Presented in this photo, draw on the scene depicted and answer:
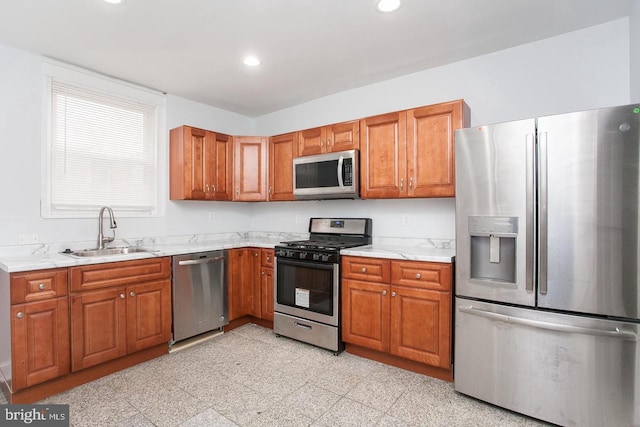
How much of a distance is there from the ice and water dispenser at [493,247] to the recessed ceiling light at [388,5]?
1452mm

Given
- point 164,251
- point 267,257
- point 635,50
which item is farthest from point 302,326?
point 635,50

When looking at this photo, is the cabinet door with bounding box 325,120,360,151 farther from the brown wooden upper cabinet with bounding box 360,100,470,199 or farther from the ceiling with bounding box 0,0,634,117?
the ceiling with bounding box 0,0,634,117

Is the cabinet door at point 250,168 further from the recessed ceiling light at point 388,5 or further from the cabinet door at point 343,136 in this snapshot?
the recessed ceiling light at point 388,5

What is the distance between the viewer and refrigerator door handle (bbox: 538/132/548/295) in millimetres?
1927

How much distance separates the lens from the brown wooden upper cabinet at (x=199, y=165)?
3463 millimetres

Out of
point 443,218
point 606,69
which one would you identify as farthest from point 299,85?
point 606,69

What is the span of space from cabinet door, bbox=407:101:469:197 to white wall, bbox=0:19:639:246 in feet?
1.18

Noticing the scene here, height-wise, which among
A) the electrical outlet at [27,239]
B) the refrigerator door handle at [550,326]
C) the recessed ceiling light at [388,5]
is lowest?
the refrigerator door handle at [550,326]

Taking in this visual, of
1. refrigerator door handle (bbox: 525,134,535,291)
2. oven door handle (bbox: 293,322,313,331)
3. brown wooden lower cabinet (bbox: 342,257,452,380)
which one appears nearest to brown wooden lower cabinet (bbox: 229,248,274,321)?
oven door handle (bbox: 293,322,313,331)

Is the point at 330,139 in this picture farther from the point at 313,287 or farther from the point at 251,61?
the point at 313,287

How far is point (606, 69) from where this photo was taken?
2.34 metres

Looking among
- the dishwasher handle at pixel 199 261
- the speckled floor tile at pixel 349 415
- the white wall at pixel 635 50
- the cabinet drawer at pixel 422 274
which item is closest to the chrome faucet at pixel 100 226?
the dishwasher handle at pixel 199 261

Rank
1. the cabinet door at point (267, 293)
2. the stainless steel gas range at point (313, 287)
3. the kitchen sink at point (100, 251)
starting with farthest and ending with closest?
1. the cabinet door at point (267, 293)
2. the stainless steel gas range at point (313, 287)
3. the kitchen sink at point (100, 251)

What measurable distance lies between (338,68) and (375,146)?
803mm
